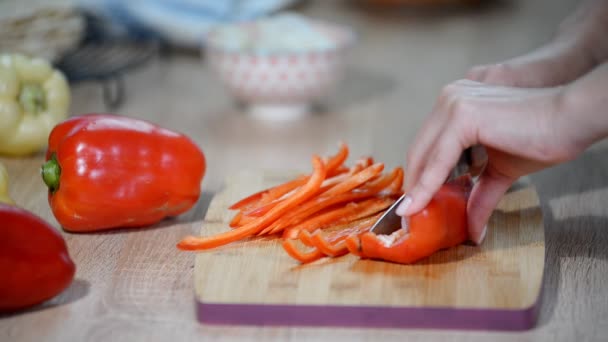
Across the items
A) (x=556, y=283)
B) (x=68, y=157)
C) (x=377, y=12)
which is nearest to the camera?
(x=556, y=283)

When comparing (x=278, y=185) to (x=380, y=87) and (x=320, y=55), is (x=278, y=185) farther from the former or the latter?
(x=380, y=87)

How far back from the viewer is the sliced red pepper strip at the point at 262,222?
1649 mm

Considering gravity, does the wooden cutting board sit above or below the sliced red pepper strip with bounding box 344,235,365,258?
below

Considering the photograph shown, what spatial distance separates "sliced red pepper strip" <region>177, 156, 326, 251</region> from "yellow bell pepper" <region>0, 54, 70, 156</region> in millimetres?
692

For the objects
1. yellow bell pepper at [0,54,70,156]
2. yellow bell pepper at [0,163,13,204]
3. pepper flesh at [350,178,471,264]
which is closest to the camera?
pepper flesh at [350,178,471,264]

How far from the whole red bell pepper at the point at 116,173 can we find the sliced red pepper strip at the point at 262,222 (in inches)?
5.6

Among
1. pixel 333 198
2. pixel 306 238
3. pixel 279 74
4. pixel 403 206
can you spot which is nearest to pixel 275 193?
pixel 333 198

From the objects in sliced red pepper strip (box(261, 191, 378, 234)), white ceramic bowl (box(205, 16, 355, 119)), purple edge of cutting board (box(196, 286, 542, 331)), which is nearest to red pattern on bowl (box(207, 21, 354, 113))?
white ceramic bowl (box(205, 16, 355, 119))

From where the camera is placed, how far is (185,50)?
3.32 meters

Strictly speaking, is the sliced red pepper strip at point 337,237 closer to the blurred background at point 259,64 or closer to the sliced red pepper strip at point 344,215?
the sliced red pepper strip at point 344,215

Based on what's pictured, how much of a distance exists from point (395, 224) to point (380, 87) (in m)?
1.34

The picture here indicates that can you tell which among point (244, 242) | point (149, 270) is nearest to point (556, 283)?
point (244, 242)

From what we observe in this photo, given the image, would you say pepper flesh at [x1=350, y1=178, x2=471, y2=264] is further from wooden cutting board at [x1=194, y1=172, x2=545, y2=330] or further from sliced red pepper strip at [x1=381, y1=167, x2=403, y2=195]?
sliced red pepper strip at [x1=381, y1=167, x2=403, y2=195]

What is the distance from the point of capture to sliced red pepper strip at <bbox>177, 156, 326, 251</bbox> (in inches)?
64.9
